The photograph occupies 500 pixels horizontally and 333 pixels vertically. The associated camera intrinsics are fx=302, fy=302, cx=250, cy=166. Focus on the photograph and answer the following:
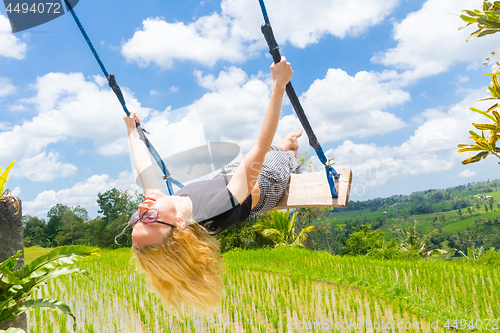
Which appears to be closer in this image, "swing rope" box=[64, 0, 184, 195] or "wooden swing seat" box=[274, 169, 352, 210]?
"swing rope" box=[64, 0, 184, 195]

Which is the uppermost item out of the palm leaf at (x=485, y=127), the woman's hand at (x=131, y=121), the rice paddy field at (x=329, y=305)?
the woman's hand at (x=131, y=121)

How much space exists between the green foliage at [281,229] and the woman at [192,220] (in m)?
7.65

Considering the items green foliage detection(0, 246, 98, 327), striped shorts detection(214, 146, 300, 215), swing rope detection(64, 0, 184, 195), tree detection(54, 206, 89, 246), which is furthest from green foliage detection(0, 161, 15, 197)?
tree detection(54, 206, 89, 246)

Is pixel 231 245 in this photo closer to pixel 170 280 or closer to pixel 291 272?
pixel 291 272

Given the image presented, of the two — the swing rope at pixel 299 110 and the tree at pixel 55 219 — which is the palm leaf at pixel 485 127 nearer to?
the swing rope at pixel 299 110

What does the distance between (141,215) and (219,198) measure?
1.43 ft

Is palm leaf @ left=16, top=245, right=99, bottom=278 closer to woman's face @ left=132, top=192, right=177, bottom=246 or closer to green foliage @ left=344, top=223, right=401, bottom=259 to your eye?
woman's face @ left=132, top=192, right=177, bottom=246

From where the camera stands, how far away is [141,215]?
1654 mm

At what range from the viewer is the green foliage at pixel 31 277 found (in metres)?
1.70

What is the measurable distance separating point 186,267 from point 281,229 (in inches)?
324

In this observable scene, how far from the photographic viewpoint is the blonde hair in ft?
5.37

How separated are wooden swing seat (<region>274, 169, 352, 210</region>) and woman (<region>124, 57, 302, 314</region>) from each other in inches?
14.7

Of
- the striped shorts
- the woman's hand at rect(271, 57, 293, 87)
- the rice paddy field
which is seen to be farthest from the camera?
the rice paddy field

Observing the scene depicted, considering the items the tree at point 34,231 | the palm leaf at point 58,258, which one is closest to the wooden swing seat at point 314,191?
the palm leaf at point 58,258
